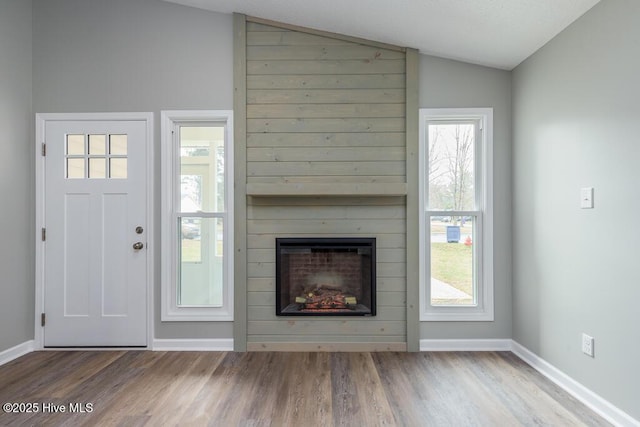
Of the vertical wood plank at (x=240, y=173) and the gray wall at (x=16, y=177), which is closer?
the gray wall at (x=16, y=177)

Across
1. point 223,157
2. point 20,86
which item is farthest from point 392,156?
point 20,86

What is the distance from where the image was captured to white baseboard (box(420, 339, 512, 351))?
3.13 metres

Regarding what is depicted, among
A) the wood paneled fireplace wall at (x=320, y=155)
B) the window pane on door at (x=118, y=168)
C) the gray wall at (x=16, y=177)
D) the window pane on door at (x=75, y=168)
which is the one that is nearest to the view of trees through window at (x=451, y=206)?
the wood paneled fireplace wall at (x=320, y=155)

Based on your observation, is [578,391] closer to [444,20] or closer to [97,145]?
[444,20]

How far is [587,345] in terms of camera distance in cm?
226

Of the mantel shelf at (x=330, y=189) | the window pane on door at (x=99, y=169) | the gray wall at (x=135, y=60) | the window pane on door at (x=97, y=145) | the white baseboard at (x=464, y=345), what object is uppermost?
the gray wall at (x=135, y=60)

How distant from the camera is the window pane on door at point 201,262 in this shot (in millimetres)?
3221

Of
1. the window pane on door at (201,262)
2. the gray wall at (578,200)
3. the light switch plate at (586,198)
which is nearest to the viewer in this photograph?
the gray wall at (578,200)

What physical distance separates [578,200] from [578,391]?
4.15 feet

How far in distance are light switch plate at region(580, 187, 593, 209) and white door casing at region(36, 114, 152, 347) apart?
336 centimetres

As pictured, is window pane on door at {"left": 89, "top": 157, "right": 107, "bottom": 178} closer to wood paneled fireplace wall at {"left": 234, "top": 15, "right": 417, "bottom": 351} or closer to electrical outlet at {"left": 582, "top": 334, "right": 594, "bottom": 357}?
wood paneled fireplace wall at {"left": 234, "top": 15, "right": 417, "bottom": 351}

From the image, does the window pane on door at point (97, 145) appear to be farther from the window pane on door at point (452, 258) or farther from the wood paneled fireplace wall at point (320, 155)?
the window pane on door at point (452, 258)

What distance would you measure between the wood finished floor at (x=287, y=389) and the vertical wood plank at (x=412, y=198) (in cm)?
37

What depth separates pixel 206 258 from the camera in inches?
127
